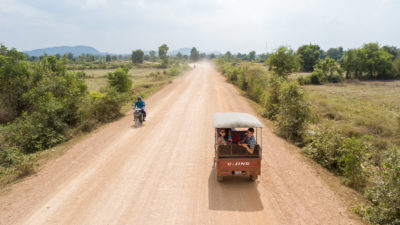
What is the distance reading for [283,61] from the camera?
2433 centimetres

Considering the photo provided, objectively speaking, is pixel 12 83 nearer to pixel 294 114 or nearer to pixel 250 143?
pixel 250 143

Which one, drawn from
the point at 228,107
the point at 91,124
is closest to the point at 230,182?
the point at 91,124

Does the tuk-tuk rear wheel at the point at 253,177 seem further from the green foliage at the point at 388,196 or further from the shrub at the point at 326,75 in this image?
the shrub at the point at 326,75

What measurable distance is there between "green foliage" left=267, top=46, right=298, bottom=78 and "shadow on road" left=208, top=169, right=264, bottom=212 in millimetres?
18472

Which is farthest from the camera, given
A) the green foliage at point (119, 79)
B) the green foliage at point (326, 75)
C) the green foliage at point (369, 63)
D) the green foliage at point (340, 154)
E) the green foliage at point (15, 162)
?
the green foliage at point (369, 63)

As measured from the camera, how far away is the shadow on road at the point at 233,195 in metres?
6.82

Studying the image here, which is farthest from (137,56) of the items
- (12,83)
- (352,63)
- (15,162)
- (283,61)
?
(15,162)

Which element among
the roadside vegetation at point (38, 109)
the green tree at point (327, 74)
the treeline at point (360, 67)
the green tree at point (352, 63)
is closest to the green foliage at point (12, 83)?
the roadside vegetation at point (38, 109)

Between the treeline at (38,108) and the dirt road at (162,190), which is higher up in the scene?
the treeline at (38,108)

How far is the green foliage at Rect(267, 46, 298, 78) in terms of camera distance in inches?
958

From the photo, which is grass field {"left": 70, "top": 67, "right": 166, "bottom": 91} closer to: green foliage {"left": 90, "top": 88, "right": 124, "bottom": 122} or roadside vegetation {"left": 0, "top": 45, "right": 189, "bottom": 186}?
roadside vegetation {"left": 0, "top": 45, "right": 189, "bottom": 186}

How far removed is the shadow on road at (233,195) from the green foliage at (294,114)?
20.6 feet

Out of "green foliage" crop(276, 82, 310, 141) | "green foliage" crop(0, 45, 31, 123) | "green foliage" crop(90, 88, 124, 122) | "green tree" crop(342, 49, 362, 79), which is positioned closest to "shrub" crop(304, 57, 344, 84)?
"green tree" crop(342, 49, 362, 79)

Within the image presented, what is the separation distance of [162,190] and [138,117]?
311 inches
